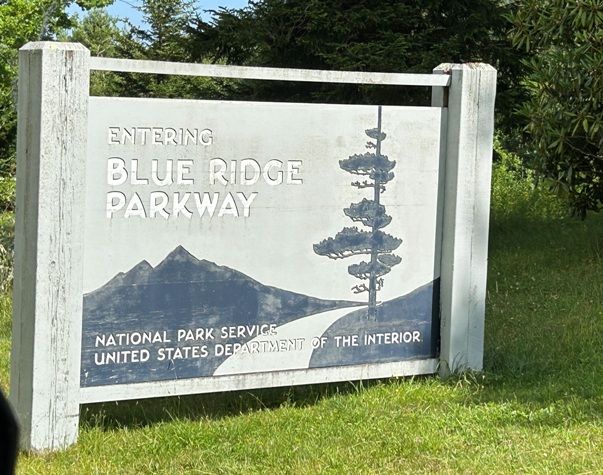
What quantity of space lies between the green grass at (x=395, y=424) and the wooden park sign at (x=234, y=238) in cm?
23

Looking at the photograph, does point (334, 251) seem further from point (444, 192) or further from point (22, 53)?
point (22, 53)

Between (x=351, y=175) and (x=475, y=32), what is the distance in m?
7.38

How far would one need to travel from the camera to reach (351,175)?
5730 mm

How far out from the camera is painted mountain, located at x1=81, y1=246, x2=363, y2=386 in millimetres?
4973

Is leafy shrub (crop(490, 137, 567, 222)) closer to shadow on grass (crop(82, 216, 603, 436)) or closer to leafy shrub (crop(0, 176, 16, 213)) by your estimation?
shadow on grass (crop(82, 216, 603, 436))

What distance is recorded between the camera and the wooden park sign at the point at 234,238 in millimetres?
4754

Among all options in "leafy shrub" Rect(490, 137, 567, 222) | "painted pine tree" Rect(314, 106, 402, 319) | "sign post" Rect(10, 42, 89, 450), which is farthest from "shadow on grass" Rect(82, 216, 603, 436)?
"leafy shrub" Rect(490, 137, 567, 222)

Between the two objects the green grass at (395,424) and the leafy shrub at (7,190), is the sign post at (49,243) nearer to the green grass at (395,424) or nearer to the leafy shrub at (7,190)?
the green grass at (395,424)

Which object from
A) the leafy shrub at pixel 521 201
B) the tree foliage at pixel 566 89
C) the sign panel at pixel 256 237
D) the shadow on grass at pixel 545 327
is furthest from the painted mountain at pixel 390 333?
the leafy shrub at pixel 521 201

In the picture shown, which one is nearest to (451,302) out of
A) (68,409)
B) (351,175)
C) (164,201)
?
(351,175)

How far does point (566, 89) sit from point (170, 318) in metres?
5.47

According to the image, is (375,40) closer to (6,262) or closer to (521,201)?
(521,201)

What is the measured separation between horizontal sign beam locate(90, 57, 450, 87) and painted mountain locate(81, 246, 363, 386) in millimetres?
927

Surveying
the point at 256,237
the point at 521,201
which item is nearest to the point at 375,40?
the point at 521,201
